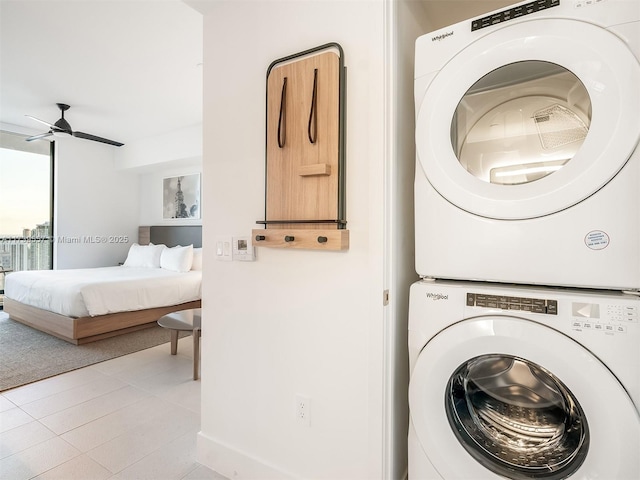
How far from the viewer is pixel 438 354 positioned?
3.52 feet

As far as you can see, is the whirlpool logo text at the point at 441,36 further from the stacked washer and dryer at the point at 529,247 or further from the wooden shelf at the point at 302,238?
the wooden shelf at the point at 302,238

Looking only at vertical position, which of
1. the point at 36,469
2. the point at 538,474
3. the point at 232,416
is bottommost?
the point at 36,469

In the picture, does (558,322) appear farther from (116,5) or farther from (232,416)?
(116,5)

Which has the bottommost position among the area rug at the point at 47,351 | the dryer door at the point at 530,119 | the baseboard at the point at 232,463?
the area rug at the point at 47,351

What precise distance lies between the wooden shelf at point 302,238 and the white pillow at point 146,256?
14.7ft

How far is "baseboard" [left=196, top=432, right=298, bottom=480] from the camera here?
1.48m

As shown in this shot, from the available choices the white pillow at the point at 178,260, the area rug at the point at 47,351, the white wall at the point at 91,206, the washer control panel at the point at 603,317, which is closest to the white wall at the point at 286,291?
the washer control panel at the point at 603,317

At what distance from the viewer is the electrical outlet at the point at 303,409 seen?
4.57 ft

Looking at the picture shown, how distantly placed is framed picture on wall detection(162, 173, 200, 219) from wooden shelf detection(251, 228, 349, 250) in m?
4.49

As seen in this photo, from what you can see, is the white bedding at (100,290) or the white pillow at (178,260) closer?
the white bedding at (100,290)

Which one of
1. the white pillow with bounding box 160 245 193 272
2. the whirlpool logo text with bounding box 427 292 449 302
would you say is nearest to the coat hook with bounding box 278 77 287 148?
the whirlpool logo text with bounding box 427 292 449 302

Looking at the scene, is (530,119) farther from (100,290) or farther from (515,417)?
(100,290)

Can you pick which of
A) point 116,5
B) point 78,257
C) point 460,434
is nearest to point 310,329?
point 460,434

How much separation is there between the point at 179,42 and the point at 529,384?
336cm
